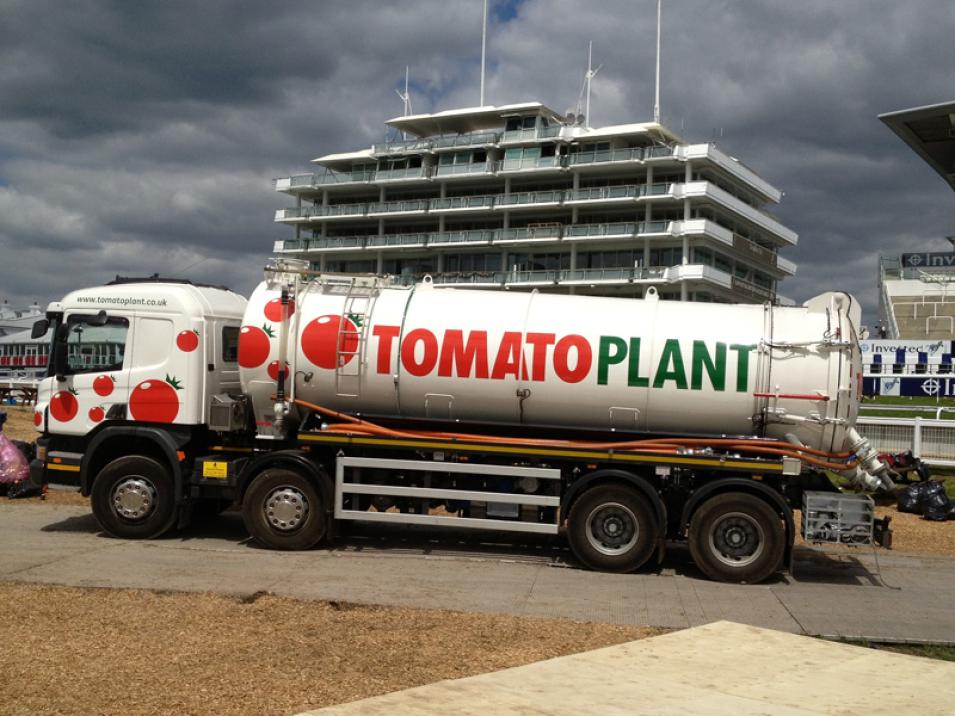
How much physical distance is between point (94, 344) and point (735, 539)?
811 cm

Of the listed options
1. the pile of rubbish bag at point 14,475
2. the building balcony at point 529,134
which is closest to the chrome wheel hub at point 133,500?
the pile of rubbish bag at point 14,475

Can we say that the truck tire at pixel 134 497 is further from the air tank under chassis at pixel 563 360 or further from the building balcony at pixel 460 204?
the building balcony at pixel 460 204

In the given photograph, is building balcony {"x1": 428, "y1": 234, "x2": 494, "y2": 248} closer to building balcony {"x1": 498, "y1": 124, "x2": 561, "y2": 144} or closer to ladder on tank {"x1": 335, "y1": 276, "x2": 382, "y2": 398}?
building balcony {"x1": 498, "y1": 124, "x2": 561, "y2": 144}

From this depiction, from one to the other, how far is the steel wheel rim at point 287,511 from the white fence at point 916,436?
11.7m

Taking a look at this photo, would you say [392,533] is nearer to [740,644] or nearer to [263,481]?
[263,481]

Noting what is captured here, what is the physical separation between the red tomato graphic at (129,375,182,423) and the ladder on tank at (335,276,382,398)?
2127 millimetres

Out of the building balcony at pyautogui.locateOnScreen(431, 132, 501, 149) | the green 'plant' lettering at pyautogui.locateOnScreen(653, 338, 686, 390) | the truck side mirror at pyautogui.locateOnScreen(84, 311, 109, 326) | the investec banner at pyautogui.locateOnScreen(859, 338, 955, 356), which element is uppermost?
the building balcony at pyautogui.locateOnScreen(431, 132, 501, 149)

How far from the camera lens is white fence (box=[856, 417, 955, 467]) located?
18031 millimetres

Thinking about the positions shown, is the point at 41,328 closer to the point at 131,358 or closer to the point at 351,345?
the point at 131,358

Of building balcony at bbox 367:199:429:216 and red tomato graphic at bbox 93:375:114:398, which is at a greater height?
building balcony at bbox 367:199:429:216

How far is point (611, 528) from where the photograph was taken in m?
10.6

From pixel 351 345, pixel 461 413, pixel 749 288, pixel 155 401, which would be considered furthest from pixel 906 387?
pixel 749 288

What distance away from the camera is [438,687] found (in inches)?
233

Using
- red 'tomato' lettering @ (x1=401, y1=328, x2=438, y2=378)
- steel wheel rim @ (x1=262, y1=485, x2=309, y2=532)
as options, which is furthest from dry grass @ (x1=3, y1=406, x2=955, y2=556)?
red 'tomato' lettering @ (x1=401, y1=328, x2=438, y2=378)
